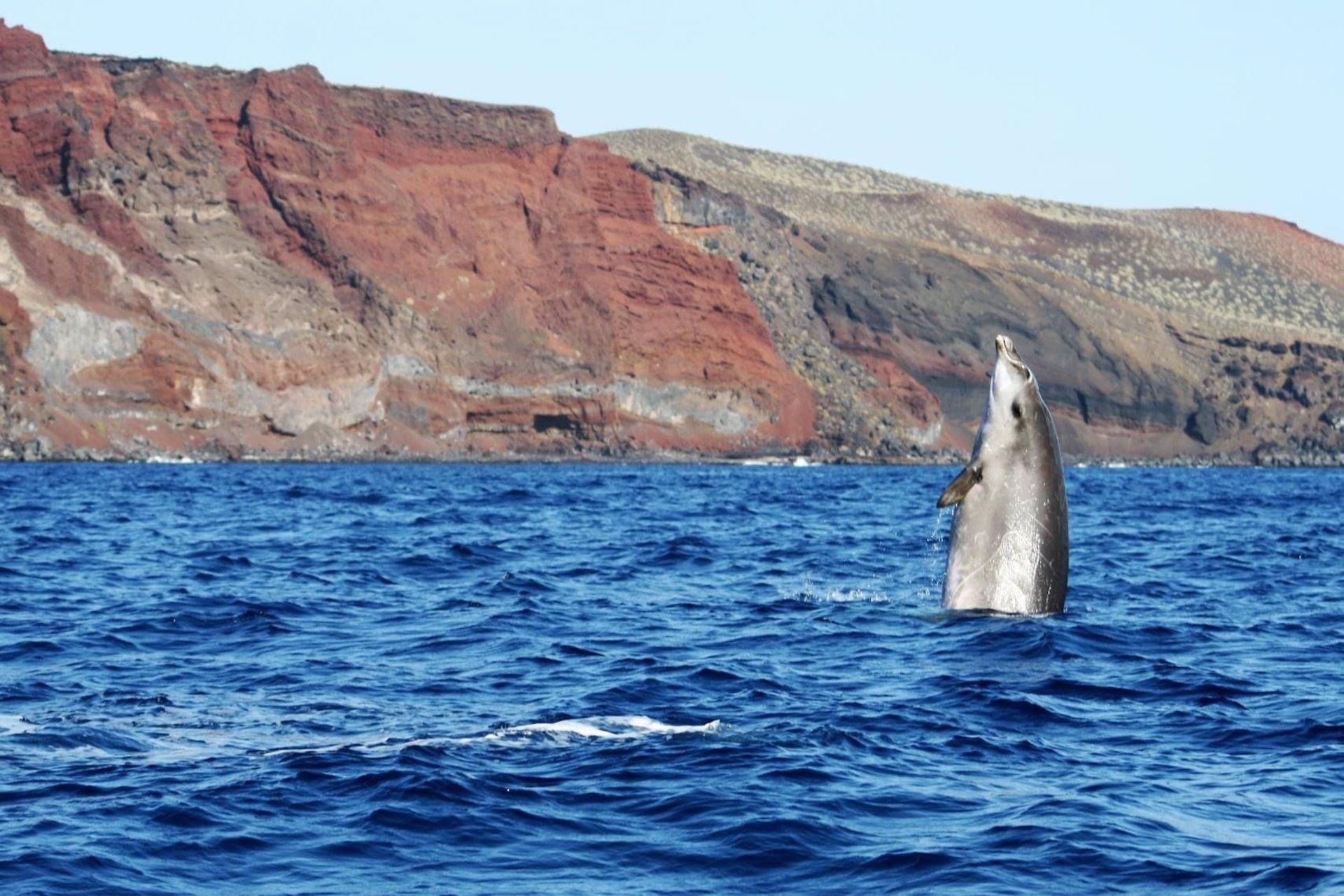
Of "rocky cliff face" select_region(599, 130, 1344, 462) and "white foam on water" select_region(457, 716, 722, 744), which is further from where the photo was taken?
"rocky cliff face" select_region(599, 130, 1344, 462)

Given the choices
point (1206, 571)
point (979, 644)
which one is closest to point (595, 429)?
point (1206, 571)

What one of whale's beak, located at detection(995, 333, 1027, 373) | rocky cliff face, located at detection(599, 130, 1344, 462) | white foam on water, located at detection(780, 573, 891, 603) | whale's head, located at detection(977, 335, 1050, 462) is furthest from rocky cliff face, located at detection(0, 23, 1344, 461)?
whale's beak, located at detection(995, 333, 1027, 373)

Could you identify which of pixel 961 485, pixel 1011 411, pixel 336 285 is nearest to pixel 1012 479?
pixel 1011 411

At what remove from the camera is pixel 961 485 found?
14.3 m

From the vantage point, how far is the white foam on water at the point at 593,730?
11.4 meters

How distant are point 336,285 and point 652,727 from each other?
80.9 metres

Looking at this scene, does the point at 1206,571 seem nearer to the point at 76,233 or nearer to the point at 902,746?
the point at 902,746

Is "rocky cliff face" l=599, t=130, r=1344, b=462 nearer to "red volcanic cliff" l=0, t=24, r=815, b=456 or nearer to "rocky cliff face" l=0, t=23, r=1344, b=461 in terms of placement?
"rocky cliff face" l=0, t=23, r=1344, b=461

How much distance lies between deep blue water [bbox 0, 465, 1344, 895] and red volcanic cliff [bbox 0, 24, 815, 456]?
55944 mm

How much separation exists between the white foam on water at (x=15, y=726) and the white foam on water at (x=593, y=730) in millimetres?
2978

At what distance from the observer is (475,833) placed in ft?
30.1

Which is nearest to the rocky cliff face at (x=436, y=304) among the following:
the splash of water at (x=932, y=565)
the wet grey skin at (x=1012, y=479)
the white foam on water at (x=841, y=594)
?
the splash of water at (x=932, y=565)

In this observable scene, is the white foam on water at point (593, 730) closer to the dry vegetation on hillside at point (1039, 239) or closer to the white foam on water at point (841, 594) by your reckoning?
the white foam on water at point (841, 594)

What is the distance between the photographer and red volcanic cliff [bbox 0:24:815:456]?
79312 mm
